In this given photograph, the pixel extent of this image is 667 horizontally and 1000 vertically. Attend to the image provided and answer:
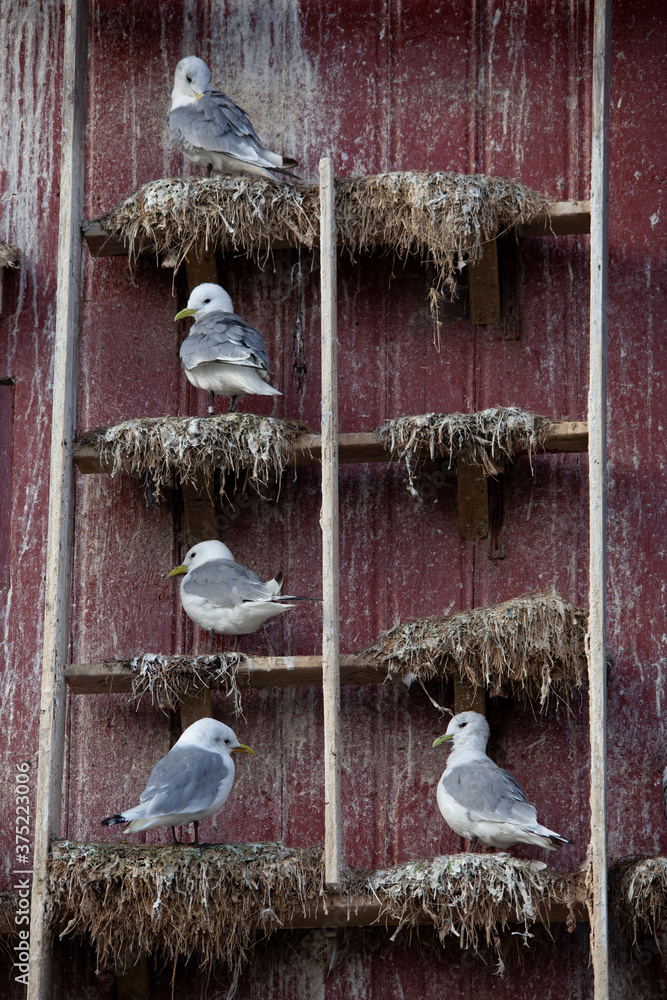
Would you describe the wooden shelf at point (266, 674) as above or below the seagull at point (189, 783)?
above

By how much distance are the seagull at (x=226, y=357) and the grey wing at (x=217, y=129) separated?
1.89 ft

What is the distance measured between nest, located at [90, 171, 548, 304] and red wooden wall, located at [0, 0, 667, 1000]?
33 centimetres

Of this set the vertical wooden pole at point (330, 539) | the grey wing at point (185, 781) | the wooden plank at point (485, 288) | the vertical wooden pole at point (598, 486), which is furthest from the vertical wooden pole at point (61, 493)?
the vertical wooden pole at point (598, 486)

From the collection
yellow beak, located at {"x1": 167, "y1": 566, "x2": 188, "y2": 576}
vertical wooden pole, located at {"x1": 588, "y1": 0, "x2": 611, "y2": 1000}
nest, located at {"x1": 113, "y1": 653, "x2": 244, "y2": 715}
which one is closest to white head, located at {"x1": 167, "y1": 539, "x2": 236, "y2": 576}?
yellow beak, located at {"x1": 167, "y1": 566, "x2": 188, "y2": 576}

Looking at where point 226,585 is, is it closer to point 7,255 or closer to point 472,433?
point 472,433

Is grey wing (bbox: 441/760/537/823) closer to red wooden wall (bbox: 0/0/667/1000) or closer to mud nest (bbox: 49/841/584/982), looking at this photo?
mud nest (bbox: 49/841/584/982)

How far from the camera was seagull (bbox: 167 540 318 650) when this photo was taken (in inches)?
192

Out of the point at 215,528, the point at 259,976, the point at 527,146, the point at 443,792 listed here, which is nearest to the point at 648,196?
the point at 527,146

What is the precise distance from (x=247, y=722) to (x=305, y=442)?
3.15 feet

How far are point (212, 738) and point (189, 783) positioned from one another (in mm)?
239

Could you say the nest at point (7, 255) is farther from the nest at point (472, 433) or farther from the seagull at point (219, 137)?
the nest at point (472, 433)

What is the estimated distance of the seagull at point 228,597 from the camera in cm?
487

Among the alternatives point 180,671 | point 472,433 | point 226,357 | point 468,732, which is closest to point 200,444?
point 226,357

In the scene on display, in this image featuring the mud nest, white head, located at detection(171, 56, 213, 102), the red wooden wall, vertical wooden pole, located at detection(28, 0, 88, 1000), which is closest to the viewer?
the mud nest
